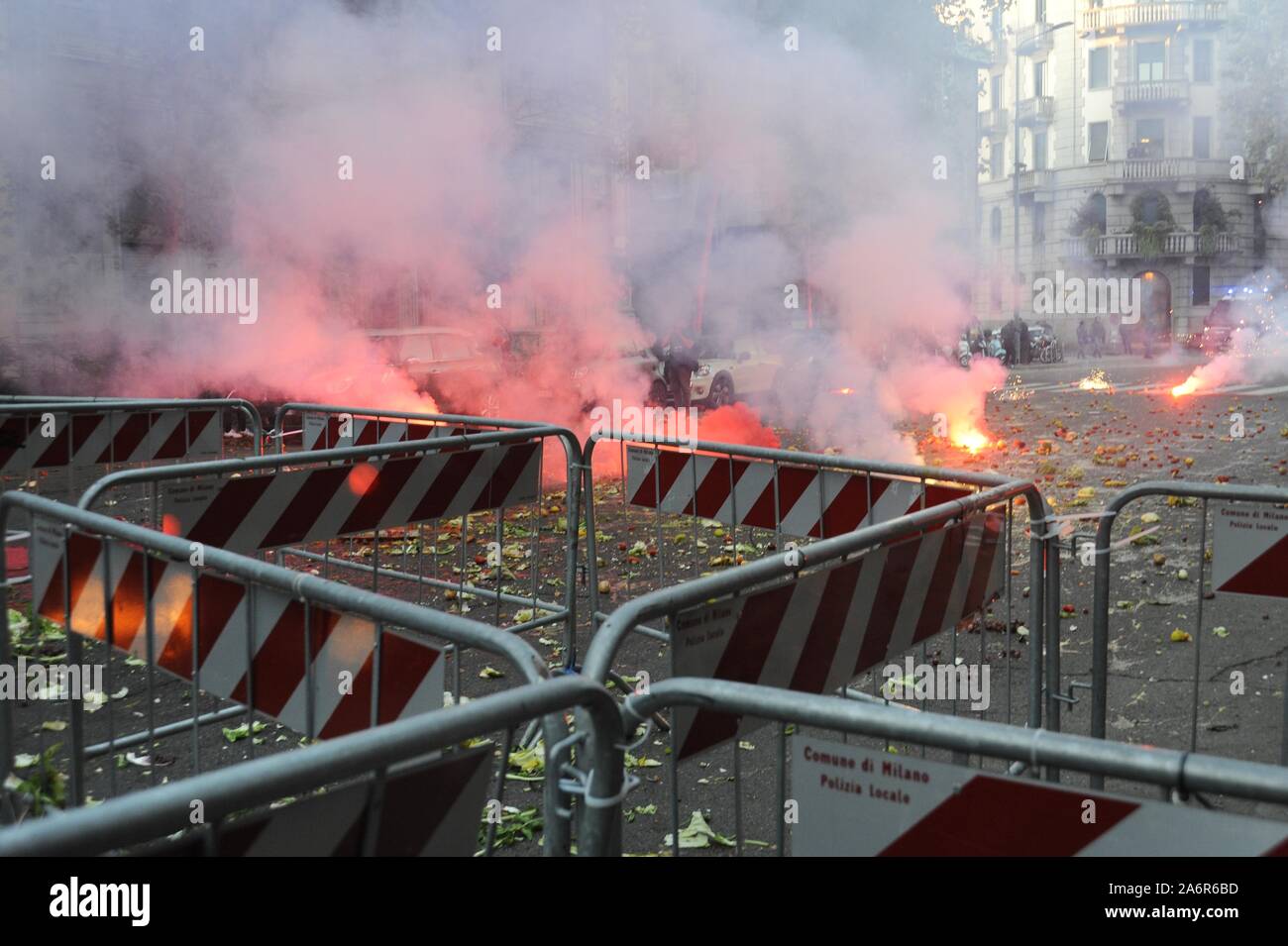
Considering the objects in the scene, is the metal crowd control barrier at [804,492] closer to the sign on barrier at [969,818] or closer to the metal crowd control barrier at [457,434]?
the metal crowd control barrier at [457,434]

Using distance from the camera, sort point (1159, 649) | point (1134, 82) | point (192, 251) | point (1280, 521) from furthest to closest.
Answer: point (1134, 82) → point (192, 251) → point (1159, 649) → point (1280, 521)

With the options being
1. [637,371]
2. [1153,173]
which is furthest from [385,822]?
[1153,173]

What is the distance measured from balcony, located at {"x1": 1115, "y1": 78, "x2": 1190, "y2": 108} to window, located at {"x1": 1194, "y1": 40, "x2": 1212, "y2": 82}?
0.68m

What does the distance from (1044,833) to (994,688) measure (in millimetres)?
3832

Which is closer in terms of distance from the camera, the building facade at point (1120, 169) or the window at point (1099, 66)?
the building facade at point (1120, 169)

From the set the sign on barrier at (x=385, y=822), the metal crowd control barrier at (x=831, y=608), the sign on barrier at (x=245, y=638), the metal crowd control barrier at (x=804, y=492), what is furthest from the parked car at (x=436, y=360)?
the sign on barrier at (x=385, y=822)

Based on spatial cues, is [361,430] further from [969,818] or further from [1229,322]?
[1229,322]

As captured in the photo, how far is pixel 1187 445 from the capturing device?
14773 millimetres

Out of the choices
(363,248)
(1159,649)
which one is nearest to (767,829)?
(1159,649)

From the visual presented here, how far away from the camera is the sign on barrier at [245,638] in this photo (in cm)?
280

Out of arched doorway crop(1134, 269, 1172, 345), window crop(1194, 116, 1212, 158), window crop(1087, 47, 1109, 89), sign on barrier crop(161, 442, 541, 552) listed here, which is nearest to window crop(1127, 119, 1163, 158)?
window crop(1194, 116, 1212, 158)

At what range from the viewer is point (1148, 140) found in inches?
2131

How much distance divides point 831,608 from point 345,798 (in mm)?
1834

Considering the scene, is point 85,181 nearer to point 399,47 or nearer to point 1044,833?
point 399,47
